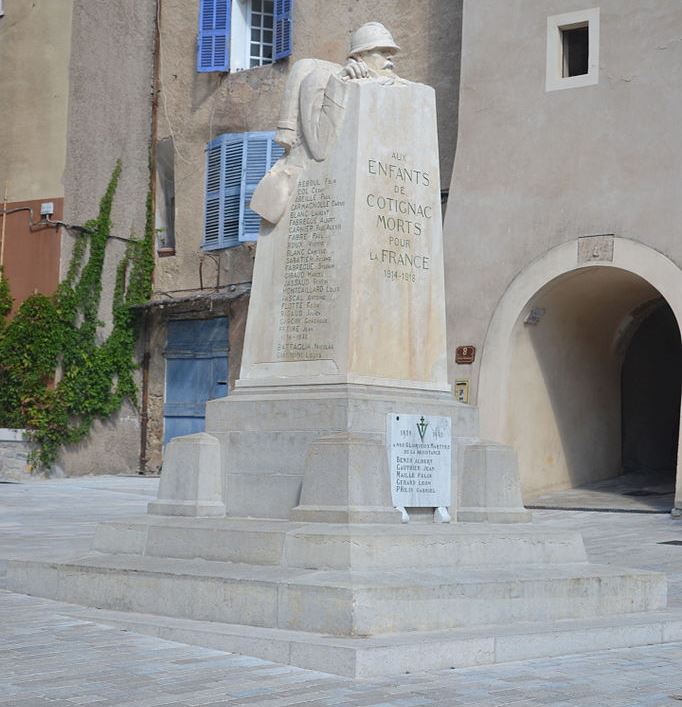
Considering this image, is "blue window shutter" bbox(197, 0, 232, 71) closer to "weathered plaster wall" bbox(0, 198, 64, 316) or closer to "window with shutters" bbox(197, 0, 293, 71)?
"window with shutters" bbox(197, 0, 293, 71)

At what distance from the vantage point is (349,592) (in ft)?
19.4

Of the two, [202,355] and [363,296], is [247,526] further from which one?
[202,355]

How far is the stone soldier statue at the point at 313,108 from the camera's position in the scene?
8.10 metres

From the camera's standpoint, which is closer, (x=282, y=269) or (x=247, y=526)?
(x=247, y=526)

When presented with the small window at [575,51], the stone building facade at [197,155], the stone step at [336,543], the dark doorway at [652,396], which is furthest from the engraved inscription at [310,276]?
the stone building facade at [197,155]

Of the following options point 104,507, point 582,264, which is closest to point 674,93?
point 582,264

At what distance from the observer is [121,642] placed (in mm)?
6285

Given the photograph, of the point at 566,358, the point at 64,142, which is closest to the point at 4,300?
the point at 64,142

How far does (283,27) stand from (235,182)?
254 centimetres

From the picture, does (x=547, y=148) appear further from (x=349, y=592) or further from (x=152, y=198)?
(x=349, y=592)

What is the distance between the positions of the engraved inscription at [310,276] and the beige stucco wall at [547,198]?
804cm

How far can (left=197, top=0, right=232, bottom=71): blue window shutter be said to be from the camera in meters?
20.7

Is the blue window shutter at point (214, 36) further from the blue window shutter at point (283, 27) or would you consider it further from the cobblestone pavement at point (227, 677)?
the cobblestone pavement at point (227, 677)

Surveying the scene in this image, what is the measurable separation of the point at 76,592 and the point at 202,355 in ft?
44.4
